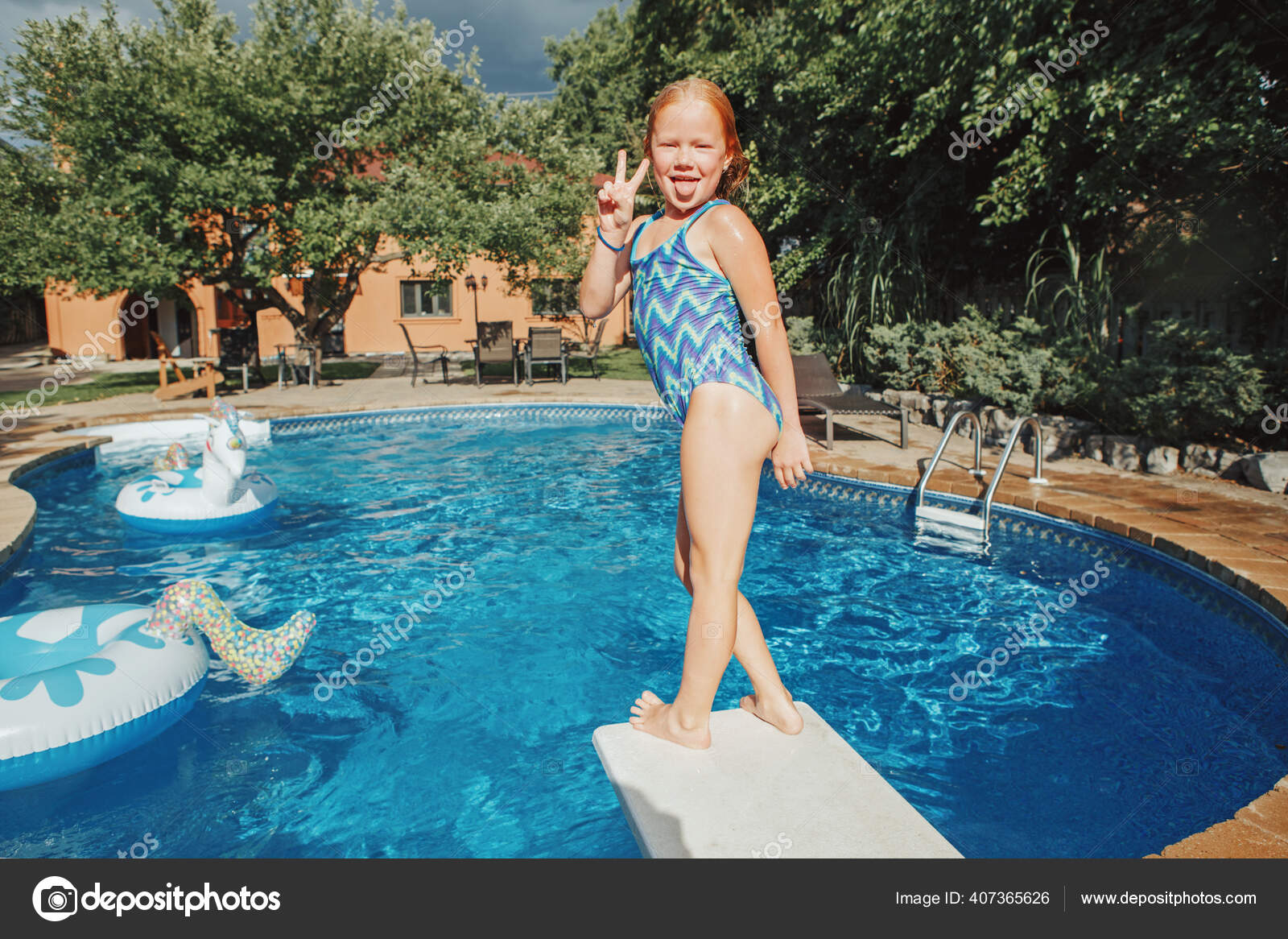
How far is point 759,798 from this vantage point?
2.07 metres

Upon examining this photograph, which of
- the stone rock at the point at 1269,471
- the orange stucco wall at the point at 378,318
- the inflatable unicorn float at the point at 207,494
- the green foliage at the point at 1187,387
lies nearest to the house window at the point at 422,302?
the orange stucco wall at the point at 378,318

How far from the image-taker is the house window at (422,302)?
23.9 m

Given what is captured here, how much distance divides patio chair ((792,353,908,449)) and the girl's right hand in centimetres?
564

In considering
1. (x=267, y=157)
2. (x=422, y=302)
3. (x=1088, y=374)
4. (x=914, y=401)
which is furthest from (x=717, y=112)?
(x=422, y=302)

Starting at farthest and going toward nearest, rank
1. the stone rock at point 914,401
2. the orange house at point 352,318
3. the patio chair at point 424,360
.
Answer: the orange house at point 352,318 → the patio chair at point 424,360 → the stone rock at point 914,401

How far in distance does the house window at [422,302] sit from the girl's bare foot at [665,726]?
22792 millimetres

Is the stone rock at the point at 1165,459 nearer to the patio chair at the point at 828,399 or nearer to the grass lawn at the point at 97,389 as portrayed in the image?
the patio chair at the point at 828,399

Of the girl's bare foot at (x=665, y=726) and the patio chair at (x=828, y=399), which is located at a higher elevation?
the patio chair at (x=828, y=399)

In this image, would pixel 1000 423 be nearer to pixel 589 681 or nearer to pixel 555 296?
pixel 589 681

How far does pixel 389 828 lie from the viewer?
287 cm

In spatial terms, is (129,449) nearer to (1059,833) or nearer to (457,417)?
(457,417)
